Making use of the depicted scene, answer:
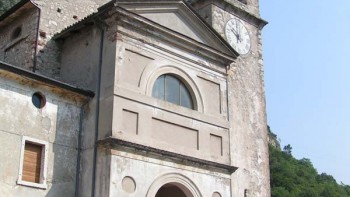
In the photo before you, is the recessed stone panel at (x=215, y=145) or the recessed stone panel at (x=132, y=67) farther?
the recessed stone panel at (x=215, y=145)

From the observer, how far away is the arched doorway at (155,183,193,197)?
13367mm

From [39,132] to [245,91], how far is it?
28.7 feet

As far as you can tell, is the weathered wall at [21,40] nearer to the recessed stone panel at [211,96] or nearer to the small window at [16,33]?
the small window at [16,33]

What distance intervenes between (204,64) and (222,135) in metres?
2.13

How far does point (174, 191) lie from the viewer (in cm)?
1392

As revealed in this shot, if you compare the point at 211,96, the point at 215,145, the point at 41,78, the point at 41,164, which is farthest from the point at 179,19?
the point at 41,164

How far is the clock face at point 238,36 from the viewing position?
18328 millimetres

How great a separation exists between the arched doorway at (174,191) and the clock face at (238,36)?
6377 millimetres

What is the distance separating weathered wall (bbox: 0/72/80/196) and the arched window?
2.25 meters

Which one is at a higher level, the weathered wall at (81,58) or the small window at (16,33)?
the small window at (16,33)

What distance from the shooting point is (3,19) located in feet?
52.2

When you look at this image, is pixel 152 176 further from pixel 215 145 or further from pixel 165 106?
pixel 215 145

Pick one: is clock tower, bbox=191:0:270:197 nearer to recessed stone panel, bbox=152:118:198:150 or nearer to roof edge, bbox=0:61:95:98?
recessed stone panel, bbox=152:118:198:150

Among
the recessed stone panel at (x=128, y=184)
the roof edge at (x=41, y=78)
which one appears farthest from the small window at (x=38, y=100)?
the recessed stone panel at (x=128, y=184)
